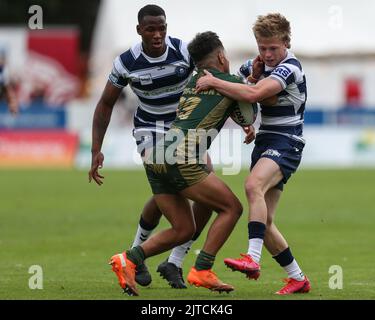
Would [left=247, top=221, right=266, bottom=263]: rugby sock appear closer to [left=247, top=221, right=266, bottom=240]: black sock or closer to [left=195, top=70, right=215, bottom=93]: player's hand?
[left=247, top=221, right=266, bottom=240]: black sock

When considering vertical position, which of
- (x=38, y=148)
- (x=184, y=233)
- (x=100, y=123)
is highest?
(x=100, y=123)

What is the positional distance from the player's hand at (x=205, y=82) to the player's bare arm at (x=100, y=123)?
1.26 meters

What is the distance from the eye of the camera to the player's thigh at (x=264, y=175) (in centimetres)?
1016

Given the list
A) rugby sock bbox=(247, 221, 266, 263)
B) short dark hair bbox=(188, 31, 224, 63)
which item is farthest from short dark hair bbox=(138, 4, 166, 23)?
rugby sock bbox=(247, 221, 266, 263)

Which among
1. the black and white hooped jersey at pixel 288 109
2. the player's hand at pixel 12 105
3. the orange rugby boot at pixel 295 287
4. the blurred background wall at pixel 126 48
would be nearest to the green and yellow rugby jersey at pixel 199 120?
the black and white hooped jersey at pixel 288 109

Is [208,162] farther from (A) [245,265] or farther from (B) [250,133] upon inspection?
(A) [245,265]

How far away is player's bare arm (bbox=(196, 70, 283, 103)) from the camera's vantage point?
9977mm

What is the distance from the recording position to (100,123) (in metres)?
11.3

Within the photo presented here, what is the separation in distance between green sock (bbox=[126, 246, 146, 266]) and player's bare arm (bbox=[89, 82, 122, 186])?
3.33 ft

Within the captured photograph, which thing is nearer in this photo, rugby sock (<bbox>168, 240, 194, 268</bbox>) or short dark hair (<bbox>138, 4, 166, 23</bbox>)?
short dark hair (<bbox>138, 4, 166, 23</bbox>)

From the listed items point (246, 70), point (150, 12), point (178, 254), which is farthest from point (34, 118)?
point (150, 12)

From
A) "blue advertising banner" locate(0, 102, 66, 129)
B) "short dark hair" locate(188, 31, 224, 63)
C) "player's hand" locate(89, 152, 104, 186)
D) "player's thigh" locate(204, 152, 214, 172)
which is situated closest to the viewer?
"short dark hair" locate(188, 31, 224, 63)

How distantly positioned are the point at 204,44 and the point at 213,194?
1.34m
